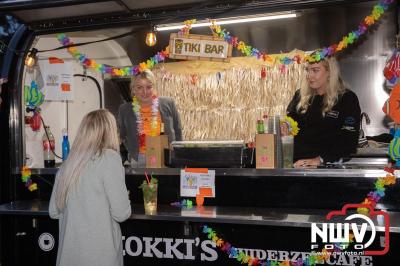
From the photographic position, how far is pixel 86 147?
246 centimetres

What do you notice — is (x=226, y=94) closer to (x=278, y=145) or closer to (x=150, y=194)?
(x=278, y=145)

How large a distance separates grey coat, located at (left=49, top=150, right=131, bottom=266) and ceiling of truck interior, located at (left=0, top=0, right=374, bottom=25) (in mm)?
1481

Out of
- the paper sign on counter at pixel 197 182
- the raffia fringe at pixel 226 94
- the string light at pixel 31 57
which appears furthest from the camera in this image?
the raffia fringe at pixel 226 94

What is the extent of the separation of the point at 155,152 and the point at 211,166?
0.51 meters

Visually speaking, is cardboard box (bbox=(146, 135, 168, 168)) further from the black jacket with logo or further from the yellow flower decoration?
the black jacket with logo

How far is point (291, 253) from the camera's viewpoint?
3018mm

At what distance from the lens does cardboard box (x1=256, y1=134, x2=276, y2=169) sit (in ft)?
10.2

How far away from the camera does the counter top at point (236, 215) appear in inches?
105

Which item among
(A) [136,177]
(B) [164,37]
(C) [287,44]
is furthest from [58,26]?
(C) [287,44]

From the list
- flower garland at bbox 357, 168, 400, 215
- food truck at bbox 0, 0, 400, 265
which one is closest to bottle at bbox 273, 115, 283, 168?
food truck at bbox 0, 0, 400, 265


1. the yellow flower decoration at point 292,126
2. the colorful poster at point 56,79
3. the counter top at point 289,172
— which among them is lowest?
the counter top at point 289,172

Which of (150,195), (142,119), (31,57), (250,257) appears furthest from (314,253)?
(31,57)

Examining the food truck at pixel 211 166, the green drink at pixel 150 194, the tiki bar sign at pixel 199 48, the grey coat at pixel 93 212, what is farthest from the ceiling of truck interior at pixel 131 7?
the grey coat at pixel 93 212

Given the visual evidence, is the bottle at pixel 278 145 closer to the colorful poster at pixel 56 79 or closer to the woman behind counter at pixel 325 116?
the woman behind counter at pixel 325 116
